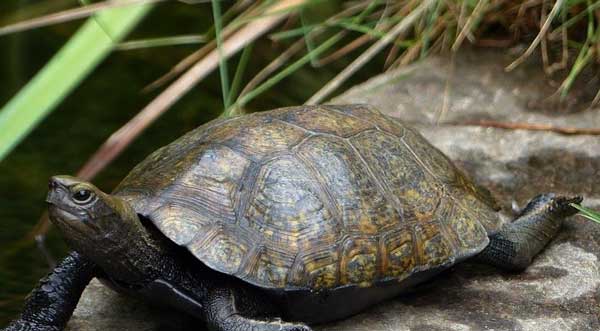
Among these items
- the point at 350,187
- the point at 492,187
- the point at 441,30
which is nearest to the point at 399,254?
the point at 350,187

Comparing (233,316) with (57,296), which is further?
(57,296)

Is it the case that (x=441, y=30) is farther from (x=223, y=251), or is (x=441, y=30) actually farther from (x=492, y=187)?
(x=223, y=251)

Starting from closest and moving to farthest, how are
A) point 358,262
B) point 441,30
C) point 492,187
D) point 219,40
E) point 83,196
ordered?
point 83,196, point 358,262, point 219,40, point 492,187, point 441,30

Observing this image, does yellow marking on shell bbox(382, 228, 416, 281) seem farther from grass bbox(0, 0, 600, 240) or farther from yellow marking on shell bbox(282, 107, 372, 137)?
grass bbox(0, 0, 600, 240)

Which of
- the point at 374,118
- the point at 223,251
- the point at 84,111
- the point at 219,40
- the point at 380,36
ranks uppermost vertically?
the point at 84,111

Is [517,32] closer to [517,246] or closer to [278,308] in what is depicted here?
[517,246]

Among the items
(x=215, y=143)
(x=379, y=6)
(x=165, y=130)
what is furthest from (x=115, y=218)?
(x=379, y=6)

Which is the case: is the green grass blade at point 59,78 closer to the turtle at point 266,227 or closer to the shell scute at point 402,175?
the turtle at point 266,227
